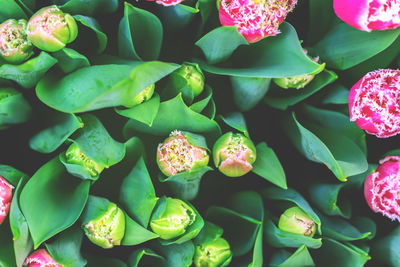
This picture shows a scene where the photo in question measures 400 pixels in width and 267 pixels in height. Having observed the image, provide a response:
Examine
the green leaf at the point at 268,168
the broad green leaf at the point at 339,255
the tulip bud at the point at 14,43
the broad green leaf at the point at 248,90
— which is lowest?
the broad green leaf at the point at 339,255

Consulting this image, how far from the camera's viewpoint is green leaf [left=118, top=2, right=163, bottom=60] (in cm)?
53

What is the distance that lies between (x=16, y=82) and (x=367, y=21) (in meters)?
0.39

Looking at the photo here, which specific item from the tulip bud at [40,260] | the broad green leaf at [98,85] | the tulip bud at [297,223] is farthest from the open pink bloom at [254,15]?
the tulip bud at [40,260]

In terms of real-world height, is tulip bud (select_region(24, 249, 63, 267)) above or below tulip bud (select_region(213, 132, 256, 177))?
below

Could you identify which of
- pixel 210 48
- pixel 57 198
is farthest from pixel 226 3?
pixel 57 198

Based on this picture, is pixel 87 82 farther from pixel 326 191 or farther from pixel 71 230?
pixel 326 191

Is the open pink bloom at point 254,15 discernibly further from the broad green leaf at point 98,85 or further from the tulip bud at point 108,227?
the tulip bud at point 108,227

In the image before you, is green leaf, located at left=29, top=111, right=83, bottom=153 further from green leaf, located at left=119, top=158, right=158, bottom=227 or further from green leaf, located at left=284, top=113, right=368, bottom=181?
green leaf, located at left=284, top=113, right=368, bottom=181

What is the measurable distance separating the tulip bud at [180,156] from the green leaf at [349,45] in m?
0.22

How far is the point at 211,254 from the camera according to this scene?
21.9 inches

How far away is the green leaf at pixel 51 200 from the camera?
493 millimetres

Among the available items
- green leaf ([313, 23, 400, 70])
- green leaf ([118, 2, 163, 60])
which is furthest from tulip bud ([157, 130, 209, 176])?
green leaf ([313, 23, 400, 70])

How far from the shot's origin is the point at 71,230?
1.75 feet

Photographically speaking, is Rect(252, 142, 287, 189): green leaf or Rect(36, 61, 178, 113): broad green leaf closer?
Rect(36, 61, 178, 113): broad green leaf
